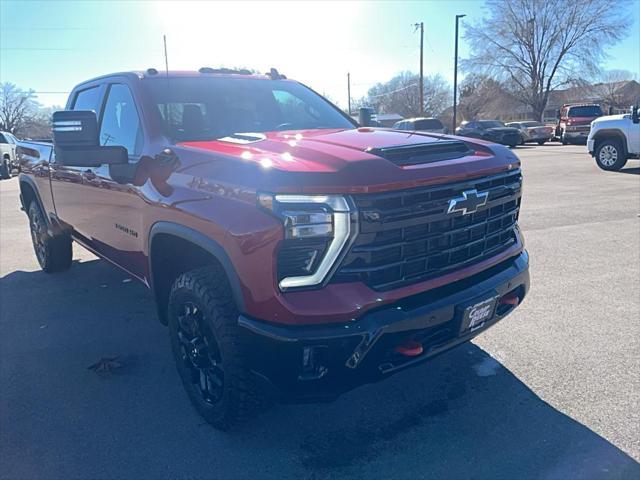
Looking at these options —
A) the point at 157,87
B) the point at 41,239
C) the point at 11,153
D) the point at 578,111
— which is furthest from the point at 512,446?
the point at 578,111

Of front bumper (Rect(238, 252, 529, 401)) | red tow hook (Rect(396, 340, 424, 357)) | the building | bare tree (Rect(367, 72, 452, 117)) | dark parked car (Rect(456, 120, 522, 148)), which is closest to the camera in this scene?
front bumper (Rect(238, 252, 529, 401))

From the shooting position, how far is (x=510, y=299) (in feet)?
10.1

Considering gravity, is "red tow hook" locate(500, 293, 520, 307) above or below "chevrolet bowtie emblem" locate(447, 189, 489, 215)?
below

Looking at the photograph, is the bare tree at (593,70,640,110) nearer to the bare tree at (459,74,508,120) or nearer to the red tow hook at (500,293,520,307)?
the bare tree at (459,74,508,120)

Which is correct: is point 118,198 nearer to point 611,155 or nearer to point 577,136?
point 611,155

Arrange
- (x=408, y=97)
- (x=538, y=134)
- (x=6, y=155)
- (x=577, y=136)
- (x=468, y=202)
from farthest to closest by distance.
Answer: (x=408, y=97)
(x=538, y=134)
(x=577, y=136)
(x=6, y=155)
(x=468, y=202)

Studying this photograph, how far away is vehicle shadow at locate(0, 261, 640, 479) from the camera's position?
2.57 m

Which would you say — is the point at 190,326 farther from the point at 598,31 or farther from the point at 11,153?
the point at 598,31

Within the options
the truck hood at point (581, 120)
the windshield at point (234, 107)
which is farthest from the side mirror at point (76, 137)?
the truck hood at point (581, 120)

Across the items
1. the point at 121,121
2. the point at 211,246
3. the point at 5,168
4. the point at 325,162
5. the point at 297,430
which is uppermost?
the point at 121,121

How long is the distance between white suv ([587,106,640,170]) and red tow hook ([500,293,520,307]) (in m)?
11.9

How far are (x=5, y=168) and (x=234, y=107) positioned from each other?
20068 millimetres

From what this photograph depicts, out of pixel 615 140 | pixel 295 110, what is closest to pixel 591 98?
pixel 615 140

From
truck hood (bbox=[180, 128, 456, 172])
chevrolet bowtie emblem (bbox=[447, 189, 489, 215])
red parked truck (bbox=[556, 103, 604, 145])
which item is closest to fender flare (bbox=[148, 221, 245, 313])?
truck hood (bbox=[180, 128, 456, 172])
